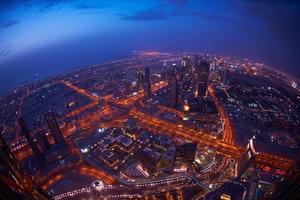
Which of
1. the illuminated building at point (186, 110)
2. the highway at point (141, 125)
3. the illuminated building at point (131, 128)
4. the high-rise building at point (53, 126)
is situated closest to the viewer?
the highway at point (141, 125)

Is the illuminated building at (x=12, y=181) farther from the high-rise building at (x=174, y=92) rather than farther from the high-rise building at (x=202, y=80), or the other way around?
the high-rise building at (x=202, y=80)

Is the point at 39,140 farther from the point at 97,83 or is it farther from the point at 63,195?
the point at 97,83

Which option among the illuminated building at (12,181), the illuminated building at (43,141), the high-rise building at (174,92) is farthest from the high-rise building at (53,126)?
the illuminated building at (12,181)

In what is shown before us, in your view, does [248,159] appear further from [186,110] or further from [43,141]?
[43,141]

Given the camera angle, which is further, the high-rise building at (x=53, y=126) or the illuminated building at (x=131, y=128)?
the illuminated building at (x=131, y=128)

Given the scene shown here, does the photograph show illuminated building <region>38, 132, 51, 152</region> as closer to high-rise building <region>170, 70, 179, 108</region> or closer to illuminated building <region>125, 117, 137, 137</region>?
illuminated building <region>125, 117, 137, 137</region>
